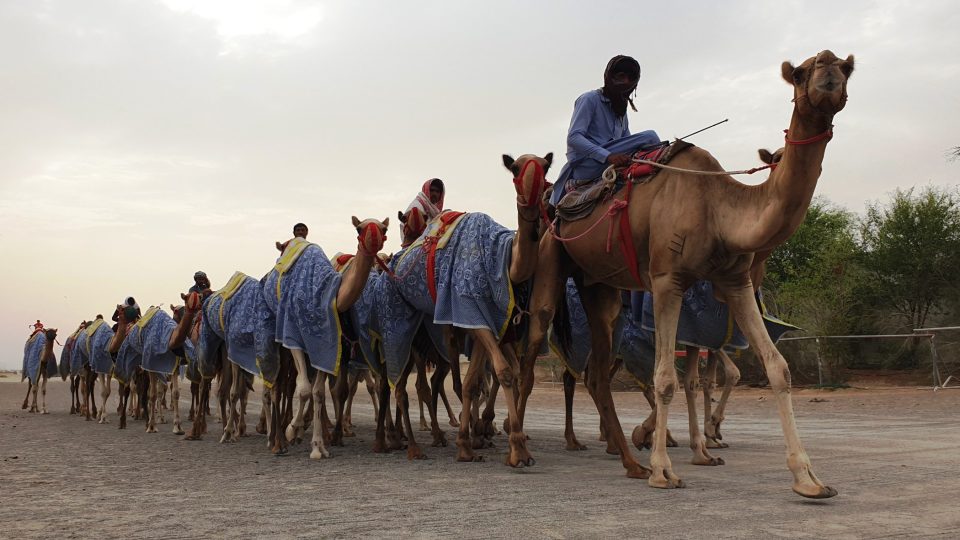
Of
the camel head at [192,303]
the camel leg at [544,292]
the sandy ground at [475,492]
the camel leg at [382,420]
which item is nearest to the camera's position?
the sandy ground at [475,492]

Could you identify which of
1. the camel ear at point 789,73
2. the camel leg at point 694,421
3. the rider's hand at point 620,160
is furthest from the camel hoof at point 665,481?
the camel ear at point 789,73

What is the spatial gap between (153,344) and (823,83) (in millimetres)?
12805

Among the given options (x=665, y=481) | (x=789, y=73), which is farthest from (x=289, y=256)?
(x=789, y=73)

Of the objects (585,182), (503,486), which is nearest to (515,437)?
(503,486)

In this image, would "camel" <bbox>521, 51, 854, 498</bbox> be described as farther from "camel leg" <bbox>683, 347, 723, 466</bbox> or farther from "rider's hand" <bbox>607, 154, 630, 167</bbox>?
"camel leg" <bbox>683, 347, 723, 466</bbox>

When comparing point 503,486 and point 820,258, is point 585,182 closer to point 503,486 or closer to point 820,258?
point 503,486

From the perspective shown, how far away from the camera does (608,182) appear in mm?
7602

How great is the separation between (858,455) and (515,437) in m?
3.35

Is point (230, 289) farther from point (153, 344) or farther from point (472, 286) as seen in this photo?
point (472, 286)

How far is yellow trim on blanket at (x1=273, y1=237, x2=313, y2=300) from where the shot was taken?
33.9 feet

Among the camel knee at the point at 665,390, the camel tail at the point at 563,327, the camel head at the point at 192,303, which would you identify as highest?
the camel head at the point at 192,303

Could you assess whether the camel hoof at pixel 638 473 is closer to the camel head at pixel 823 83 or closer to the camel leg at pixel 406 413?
the camel leg at pixel 406 413

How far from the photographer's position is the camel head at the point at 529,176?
306 inches

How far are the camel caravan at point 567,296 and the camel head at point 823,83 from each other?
0.01 meters
